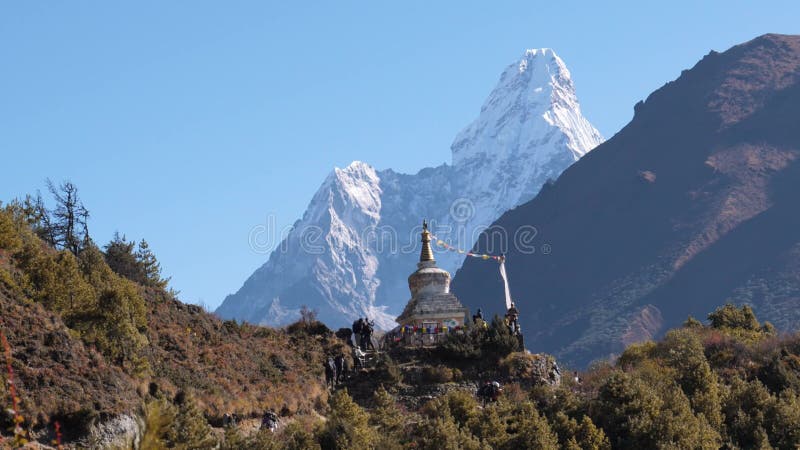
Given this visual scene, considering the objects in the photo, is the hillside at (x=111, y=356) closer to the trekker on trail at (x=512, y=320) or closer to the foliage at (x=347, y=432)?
the foliage at (x=347, y=432)

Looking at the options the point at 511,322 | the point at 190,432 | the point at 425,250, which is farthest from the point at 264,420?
the point at 425,250

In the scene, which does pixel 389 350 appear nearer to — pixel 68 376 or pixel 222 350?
pixel 222 350

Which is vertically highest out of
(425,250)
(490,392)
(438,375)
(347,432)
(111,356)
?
(425,250)

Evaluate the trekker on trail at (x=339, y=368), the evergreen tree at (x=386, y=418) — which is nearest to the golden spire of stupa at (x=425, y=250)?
the trekker on trail at (x=339, y=368)

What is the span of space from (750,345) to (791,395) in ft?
26.9

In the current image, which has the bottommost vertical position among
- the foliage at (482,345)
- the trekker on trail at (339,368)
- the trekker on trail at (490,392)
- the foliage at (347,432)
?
the foliage at (347,432)

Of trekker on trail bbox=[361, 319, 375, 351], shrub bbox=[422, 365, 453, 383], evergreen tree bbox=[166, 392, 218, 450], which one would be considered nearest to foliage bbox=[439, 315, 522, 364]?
shrub bbox=[422, 365, 453, 383]

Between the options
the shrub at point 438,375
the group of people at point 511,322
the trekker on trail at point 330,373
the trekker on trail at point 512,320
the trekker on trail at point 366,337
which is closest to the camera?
the trekker on trail at point 330,373

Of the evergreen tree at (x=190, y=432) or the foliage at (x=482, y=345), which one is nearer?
the evergreen tree at (x=190, y=432)

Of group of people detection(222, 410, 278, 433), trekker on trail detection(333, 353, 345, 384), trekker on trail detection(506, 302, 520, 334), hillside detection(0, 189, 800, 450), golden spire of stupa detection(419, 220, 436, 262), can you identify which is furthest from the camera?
golden spire of stupa detection(419, 220, 436, 262)

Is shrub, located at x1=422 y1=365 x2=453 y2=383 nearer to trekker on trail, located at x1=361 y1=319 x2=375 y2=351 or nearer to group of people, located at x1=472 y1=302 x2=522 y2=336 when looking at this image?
group of people, located at x1=472 y1=302 x2=522 y2=336

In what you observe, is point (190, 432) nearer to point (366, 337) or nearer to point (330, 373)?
point (330, 373)

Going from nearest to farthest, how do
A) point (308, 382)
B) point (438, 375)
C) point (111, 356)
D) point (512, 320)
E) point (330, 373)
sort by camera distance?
1. point (111, 356)
2. point (308, 382)
3. point (330, 373)
4. point (438, 375)
5. point (512, 320)

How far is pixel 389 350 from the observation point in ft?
186
